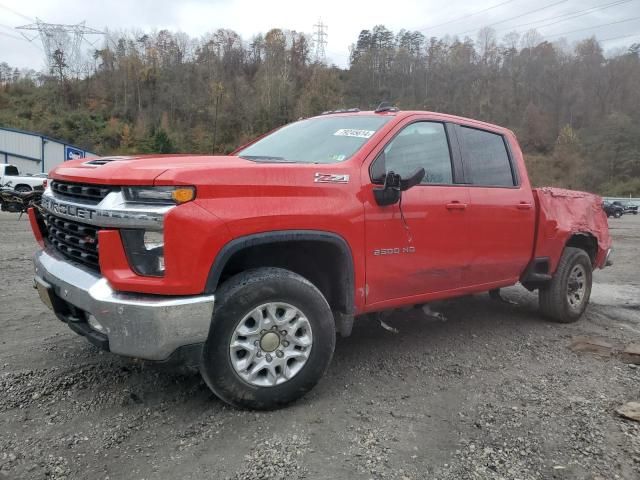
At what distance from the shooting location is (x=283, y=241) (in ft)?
9.93

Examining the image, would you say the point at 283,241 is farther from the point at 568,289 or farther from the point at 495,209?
the point at 568,289

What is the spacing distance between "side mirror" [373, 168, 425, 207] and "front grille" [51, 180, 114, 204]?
1627mm

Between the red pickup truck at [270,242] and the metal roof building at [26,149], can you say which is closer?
the red pickup truck at [270,242]

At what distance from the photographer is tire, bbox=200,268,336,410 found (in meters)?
2.83

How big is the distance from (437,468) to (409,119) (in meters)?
2.41

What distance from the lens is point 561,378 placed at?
147 inches

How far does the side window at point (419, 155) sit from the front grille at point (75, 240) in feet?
5.75

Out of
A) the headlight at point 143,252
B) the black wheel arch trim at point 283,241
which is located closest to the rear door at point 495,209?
the black wheel arch trim at point 283,241

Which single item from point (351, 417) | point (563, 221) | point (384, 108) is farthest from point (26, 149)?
point (351, 417)

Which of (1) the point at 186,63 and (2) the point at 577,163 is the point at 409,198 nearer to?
(2) the point at 577,163

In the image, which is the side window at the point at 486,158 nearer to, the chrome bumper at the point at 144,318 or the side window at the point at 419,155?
the side window at the point at 419,155

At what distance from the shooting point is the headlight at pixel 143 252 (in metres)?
2.66

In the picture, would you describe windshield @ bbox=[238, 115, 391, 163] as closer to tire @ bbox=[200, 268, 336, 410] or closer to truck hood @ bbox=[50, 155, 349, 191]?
truck hood @ bbox=[50, 155, 349, 191]

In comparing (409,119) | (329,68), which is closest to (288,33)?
(329,68)
